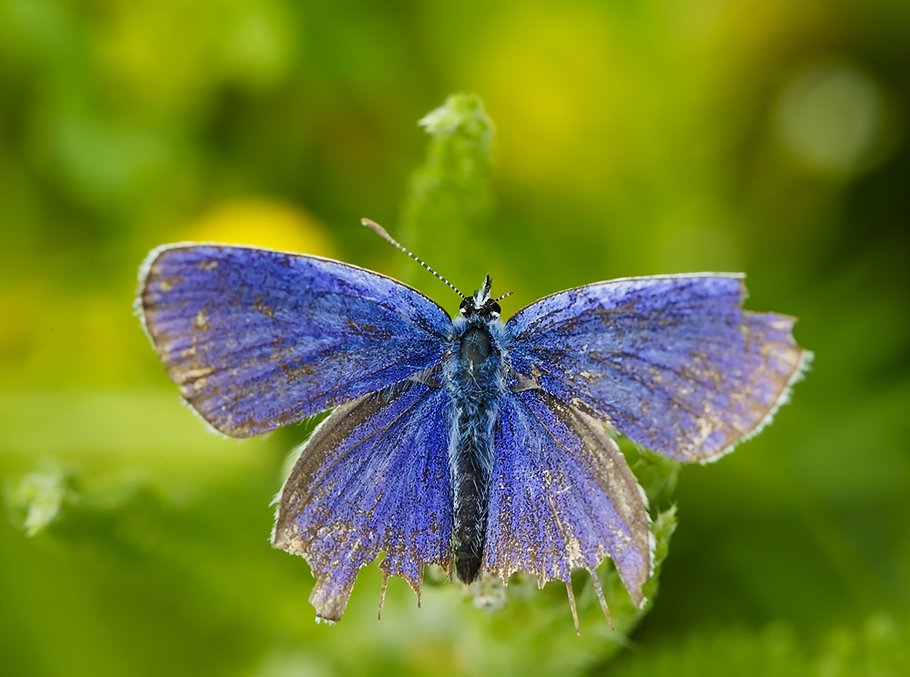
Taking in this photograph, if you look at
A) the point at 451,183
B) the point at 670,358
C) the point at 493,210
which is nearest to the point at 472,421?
the point at 670,358

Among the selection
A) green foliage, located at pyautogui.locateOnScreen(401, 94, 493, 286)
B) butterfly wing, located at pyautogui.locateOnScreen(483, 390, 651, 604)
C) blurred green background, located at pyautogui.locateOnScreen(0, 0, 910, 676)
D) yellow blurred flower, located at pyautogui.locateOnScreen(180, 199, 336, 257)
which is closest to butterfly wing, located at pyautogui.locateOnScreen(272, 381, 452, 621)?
butterfly wing, located at pyautogui.locateOnScreen(483, 390, 651, 604)

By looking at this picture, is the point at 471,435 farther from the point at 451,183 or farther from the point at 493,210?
the point at 493,210

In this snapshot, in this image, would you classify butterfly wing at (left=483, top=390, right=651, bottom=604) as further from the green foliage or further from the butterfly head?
the green foliage

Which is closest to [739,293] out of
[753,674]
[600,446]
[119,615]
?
[600,446]

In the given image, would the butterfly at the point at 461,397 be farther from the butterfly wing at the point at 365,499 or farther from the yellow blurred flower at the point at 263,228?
the yellow blurred flower at the point at 263,228

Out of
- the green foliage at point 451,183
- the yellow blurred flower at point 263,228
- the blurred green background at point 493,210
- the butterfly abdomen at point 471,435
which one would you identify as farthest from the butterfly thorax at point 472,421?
the yellow blurred flower at point 263,228

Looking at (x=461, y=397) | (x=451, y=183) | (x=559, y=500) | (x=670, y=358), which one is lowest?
(x=559, y=500)

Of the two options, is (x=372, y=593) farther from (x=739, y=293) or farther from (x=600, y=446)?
(x=739, y=293)
